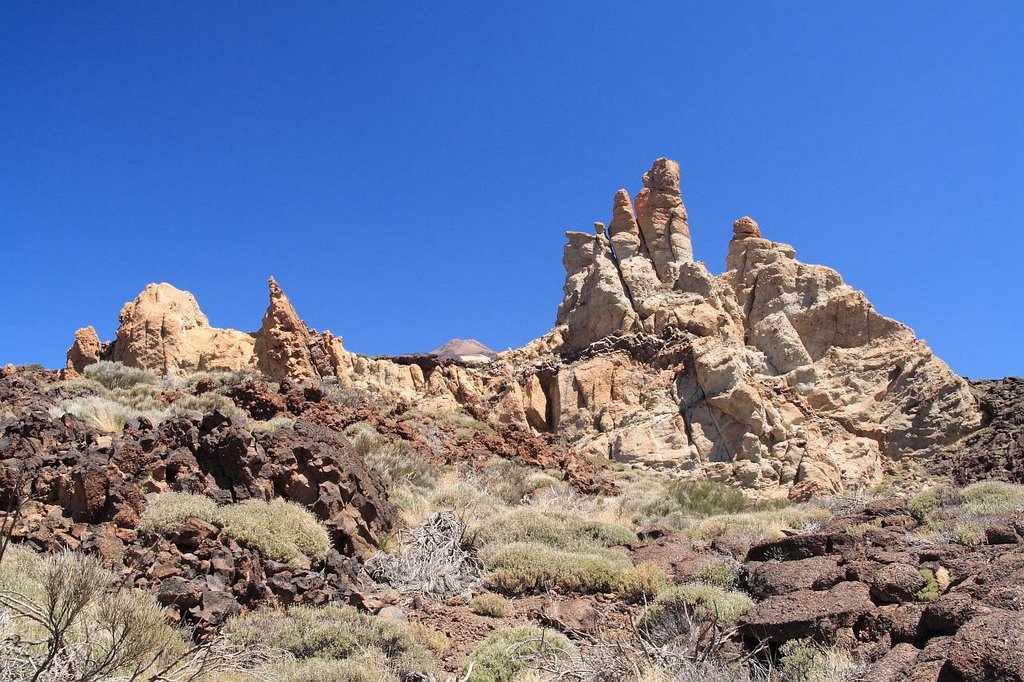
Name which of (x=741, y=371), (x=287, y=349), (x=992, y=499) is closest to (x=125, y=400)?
(x=287, y=349)

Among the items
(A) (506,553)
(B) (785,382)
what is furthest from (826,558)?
(B) (785,382)

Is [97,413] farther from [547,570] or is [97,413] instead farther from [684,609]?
[684,609]

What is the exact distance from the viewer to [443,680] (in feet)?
22.4

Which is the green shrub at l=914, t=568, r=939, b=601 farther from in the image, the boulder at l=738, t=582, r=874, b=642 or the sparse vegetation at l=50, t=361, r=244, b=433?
the sparse vegetation at l=50, t=361, r=244, b=433

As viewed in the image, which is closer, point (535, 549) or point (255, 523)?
point (255, 523)

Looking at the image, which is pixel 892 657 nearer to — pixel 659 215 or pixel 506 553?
pixel 506 553

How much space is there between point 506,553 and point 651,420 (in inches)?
517

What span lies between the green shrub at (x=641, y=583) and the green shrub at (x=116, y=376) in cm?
1431

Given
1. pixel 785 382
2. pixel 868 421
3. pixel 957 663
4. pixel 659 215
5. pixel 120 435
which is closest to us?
pixel 957 663

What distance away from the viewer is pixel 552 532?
1204cm

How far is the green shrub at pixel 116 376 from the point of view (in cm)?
1864

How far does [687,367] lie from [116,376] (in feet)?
55.4

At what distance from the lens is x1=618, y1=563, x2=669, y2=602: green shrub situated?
9438 mm

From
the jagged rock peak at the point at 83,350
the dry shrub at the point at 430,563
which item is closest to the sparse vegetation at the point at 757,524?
the dry shrub at the point at 430,563
